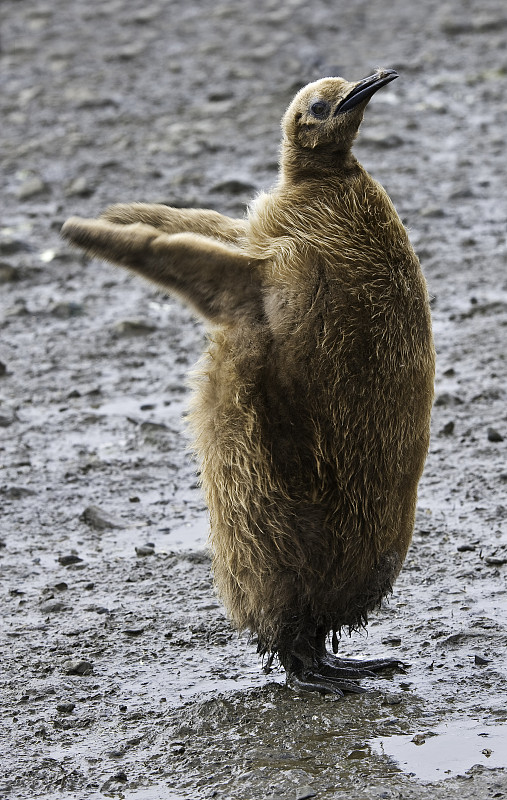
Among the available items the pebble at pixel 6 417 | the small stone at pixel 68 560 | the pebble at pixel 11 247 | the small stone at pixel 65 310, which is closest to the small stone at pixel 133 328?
the small stone at pixel 65 310

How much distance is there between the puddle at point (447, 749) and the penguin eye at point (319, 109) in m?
1.67

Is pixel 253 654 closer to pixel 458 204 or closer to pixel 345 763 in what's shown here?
pixel 345 763

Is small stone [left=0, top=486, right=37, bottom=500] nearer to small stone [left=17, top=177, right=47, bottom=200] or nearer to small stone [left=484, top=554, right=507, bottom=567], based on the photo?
small stone [left=484, top=554, right=507, bottom=567]

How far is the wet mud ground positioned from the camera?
3.48 meters

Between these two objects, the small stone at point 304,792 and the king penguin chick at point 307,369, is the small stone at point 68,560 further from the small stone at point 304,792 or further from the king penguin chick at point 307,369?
the small stone at point 304,792

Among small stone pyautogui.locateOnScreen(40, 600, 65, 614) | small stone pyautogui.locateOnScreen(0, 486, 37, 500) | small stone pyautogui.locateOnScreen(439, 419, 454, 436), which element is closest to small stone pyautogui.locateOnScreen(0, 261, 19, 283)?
small stone pyautogui.locateOnScreen(0, 486, 37, 500)

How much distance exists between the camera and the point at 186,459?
5504mm

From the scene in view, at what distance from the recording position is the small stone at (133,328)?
22.1ft

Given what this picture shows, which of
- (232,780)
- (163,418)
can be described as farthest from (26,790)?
(163,418)

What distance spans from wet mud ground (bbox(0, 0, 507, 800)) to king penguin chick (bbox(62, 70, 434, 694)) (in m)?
0.40

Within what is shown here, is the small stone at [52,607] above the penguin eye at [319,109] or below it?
below

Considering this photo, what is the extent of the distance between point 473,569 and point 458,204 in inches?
162

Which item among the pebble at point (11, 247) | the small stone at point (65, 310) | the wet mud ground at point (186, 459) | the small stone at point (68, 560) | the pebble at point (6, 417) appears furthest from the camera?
the pebble at point (11, 247)

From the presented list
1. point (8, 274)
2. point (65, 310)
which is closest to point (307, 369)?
point (65, 310)
